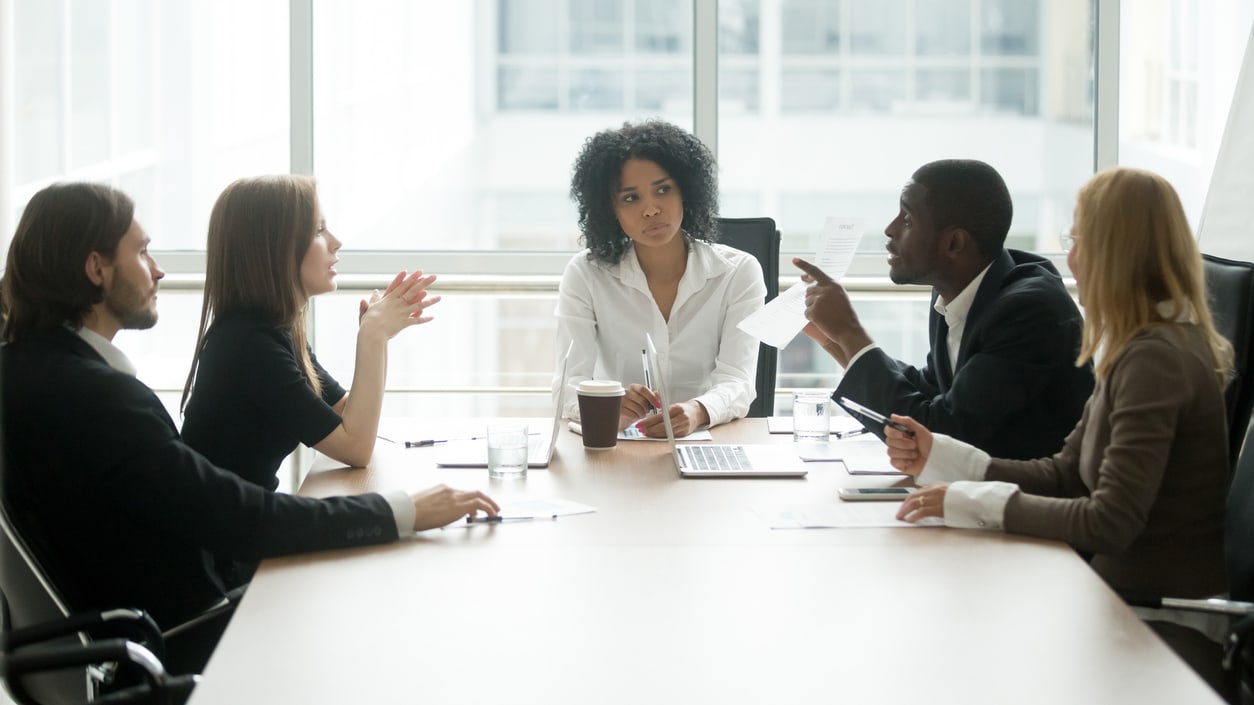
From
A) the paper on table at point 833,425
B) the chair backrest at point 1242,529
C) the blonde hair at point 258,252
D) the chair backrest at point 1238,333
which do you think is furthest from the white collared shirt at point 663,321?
the chair backrest at point 1242,529

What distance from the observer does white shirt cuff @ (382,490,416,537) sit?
6.10ft

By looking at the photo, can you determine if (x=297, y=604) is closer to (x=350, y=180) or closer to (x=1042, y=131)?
(x=350, y=180)

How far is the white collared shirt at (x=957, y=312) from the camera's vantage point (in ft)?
8.27

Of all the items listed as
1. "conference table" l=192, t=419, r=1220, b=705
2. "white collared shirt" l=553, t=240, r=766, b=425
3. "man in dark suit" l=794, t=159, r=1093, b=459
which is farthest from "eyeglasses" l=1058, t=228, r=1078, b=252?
"white collared shirt" l=553, t=240, r=766, b=425

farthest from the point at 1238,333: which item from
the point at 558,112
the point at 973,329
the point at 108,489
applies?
the point at 558,112

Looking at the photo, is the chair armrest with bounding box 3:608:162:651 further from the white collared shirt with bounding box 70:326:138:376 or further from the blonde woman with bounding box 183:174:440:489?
the blonde woman with bounding box 183:174:440:489

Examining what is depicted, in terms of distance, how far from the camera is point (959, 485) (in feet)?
6.36

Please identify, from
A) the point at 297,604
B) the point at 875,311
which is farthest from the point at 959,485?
the point at 875,311

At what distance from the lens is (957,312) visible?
2.56 meters

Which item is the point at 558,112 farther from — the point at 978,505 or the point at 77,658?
the point at 77,658

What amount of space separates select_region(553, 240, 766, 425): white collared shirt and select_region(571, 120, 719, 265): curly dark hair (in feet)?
0.36

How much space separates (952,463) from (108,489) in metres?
1.31

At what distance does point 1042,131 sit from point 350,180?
2422 mm

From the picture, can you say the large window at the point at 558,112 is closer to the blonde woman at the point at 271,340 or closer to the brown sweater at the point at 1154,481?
the blonde woman at the point at 271,340
